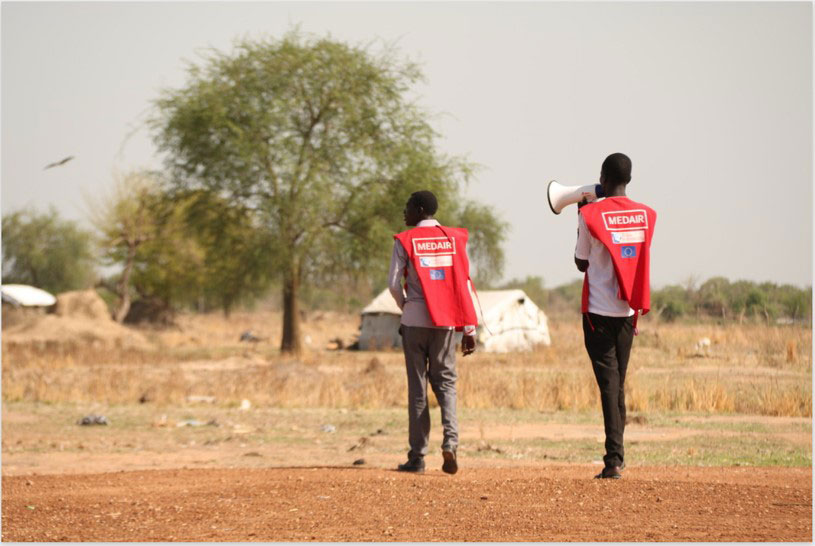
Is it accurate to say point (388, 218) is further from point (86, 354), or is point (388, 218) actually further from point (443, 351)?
point (443, 351)

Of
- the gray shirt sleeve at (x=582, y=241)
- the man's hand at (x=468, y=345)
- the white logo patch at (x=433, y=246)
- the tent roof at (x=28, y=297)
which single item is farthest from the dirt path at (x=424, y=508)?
the tent roof at (x=28, y=297)

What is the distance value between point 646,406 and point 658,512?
27.3ft

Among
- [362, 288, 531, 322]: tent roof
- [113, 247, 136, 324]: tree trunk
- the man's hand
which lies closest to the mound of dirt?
[362, 288, 531, 322]: tent roof

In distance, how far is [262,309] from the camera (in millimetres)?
95375

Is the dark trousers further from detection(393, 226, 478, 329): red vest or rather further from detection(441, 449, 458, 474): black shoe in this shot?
detection(441, 449, 458, 474): black shoe

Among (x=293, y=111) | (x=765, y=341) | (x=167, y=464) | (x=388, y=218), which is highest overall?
(x=293, y=111)

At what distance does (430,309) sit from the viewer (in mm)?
7562

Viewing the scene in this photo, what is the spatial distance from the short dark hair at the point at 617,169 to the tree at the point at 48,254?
5943 cm

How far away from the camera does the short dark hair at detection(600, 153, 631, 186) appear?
6871mm

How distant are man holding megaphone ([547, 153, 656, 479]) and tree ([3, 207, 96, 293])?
5941 cm

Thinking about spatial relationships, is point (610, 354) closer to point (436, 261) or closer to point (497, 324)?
point (436, 261)

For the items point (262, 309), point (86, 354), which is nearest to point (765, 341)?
point (86, 354)

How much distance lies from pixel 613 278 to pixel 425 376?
5.72 feet

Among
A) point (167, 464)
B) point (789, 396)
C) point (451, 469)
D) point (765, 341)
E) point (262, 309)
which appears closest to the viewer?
point (451, 469)
